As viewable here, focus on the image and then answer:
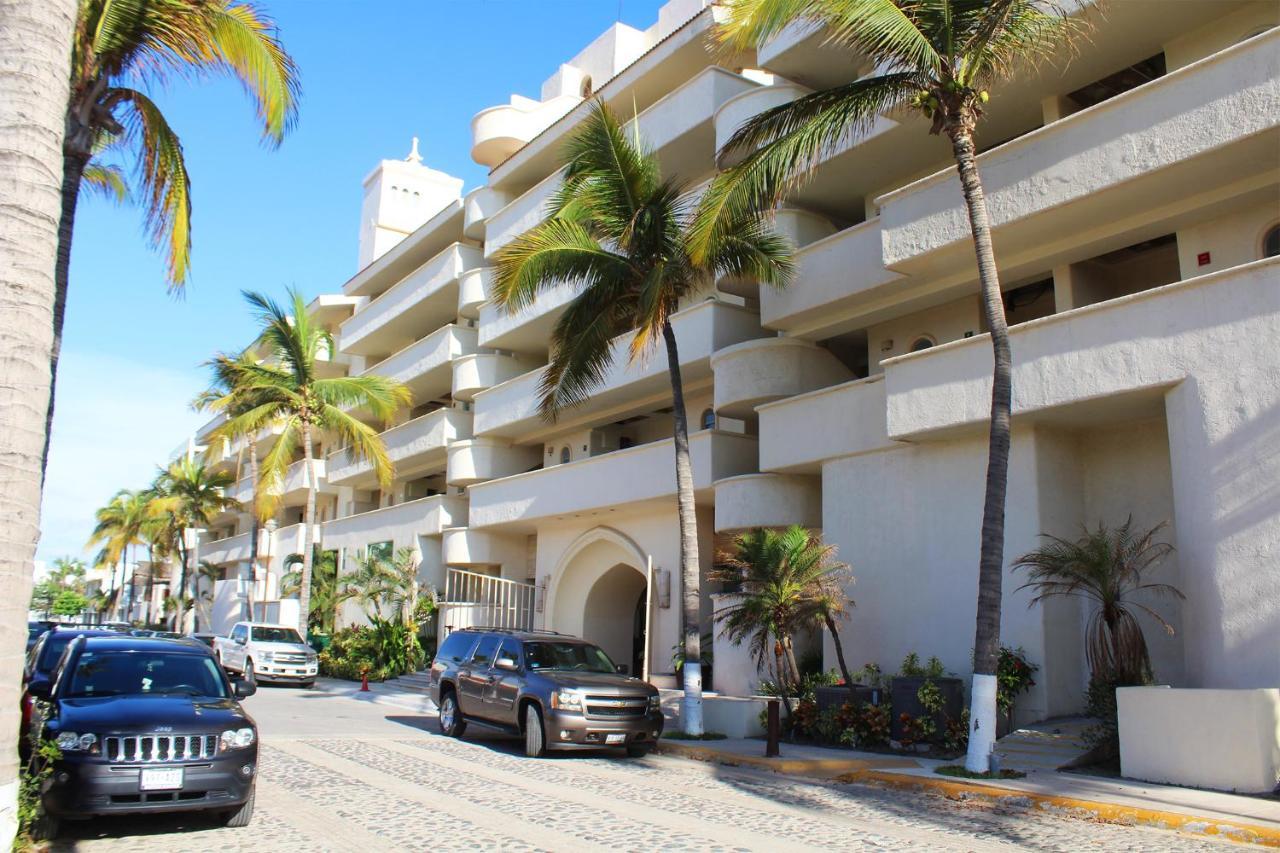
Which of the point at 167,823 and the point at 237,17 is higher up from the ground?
the point at 237,17

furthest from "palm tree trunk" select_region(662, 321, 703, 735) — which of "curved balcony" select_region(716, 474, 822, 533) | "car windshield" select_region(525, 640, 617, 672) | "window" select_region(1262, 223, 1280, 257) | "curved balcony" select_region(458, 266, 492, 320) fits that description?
"curved balcony" select_region(458, 266, 492, 320)

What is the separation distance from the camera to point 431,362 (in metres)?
34.3

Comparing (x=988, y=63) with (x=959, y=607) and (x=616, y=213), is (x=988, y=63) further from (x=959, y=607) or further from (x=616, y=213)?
(x=959, y=607)

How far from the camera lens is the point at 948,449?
16766mm

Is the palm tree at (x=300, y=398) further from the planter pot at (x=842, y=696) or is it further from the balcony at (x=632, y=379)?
the planter pot at (x=842, y=696)

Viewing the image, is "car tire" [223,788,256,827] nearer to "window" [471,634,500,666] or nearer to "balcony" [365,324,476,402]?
"window" [471,634,500,666]

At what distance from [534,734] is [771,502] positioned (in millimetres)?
7508

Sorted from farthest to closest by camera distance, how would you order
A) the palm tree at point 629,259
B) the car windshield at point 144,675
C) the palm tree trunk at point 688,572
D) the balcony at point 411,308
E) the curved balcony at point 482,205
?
the balcony at point 411,308 < the curved balcony at point 482,205 < the palm tree at point 629,259 < the palm tree trunk at point 688,572 < the car windshield at point 144,675

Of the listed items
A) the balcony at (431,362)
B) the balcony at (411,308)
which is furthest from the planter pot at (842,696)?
the balcony at (411,308)

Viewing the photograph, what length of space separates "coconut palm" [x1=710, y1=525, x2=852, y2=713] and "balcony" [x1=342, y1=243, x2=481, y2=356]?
2009 centimetres

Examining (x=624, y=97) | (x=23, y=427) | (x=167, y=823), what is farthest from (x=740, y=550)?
(x=624, y=97)

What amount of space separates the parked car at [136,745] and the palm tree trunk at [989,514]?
7.97 metres

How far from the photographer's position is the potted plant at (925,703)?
571 inches

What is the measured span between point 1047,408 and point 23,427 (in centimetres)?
1263
